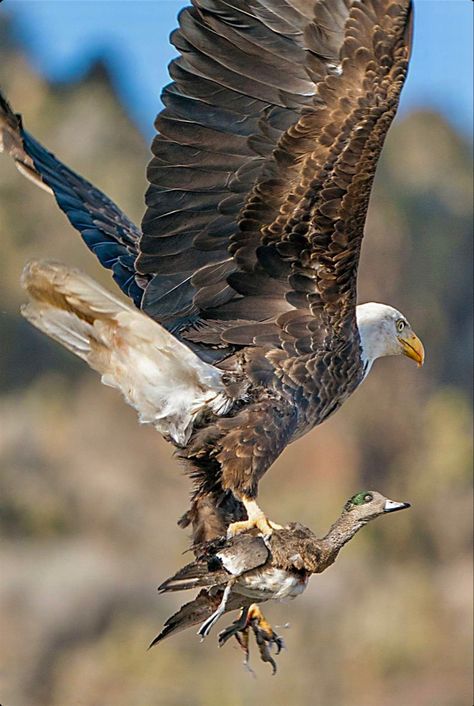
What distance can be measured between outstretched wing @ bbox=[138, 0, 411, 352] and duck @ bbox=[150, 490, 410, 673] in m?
0.78

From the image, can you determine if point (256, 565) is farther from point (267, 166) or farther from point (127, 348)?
point (267, 166)

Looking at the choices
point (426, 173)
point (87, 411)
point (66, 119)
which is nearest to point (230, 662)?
point (87, 411)

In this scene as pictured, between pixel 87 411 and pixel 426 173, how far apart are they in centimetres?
1250

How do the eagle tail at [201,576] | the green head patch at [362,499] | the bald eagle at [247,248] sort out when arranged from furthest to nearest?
the bald eagle at [247,248]
the green head patch at [362,499]
the eagle tail at [201,576]

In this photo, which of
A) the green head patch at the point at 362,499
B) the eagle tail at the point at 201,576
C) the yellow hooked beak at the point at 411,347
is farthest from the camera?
the yellow hooked beak at the point at 411,347

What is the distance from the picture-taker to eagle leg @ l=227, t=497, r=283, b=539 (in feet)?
18.5

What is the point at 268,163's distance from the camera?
5.95m

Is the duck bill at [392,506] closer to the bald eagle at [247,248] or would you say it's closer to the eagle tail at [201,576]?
the bald eagle at [247,248]

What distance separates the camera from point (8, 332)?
78.1 ft

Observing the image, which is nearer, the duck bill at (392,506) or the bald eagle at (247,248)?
the duck bill at (392,506)

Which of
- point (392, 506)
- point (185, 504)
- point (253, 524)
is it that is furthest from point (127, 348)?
point (185, 504)

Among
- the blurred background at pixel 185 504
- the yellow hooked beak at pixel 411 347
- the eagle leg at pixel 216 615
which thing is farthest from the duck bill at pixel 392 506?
the blurred background at pixel 185 504

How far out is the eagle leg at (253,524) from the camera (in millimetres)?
5633

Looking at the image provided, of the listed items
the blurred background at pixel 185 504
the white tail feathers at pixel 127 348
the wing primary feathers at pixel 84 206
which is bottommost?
the blurred background at pixel 185 504
